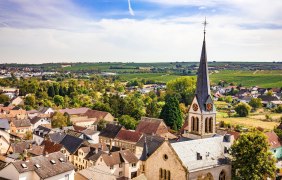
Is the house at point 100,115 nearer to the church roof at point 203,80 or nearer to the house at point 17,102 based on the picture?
the house at point 17,102

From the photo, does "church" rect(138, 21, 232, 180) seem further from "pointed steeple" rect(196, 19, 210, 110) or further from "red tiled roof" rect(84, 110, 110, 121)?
"red tiled roof" rect(84, 110, 110, 121)

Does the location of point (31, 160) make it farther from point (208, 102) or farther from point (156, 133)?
point (156, 133)

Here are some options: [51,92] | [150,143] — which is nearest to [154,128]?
[150,143]

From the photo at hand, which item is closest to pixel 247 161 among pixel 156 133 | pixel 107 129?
pixel 156 133

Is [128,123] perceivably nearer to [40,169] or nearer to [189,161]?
[40,169]

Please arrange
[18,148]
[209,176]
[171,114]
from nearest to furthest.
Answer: [209,176] → [18,148] → [171,114]

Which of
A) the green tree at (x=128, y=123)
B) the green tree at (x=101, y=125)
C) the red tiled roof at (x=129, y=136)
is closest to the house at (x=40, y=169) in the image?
the red tiled roof at (x=129, y=136)
